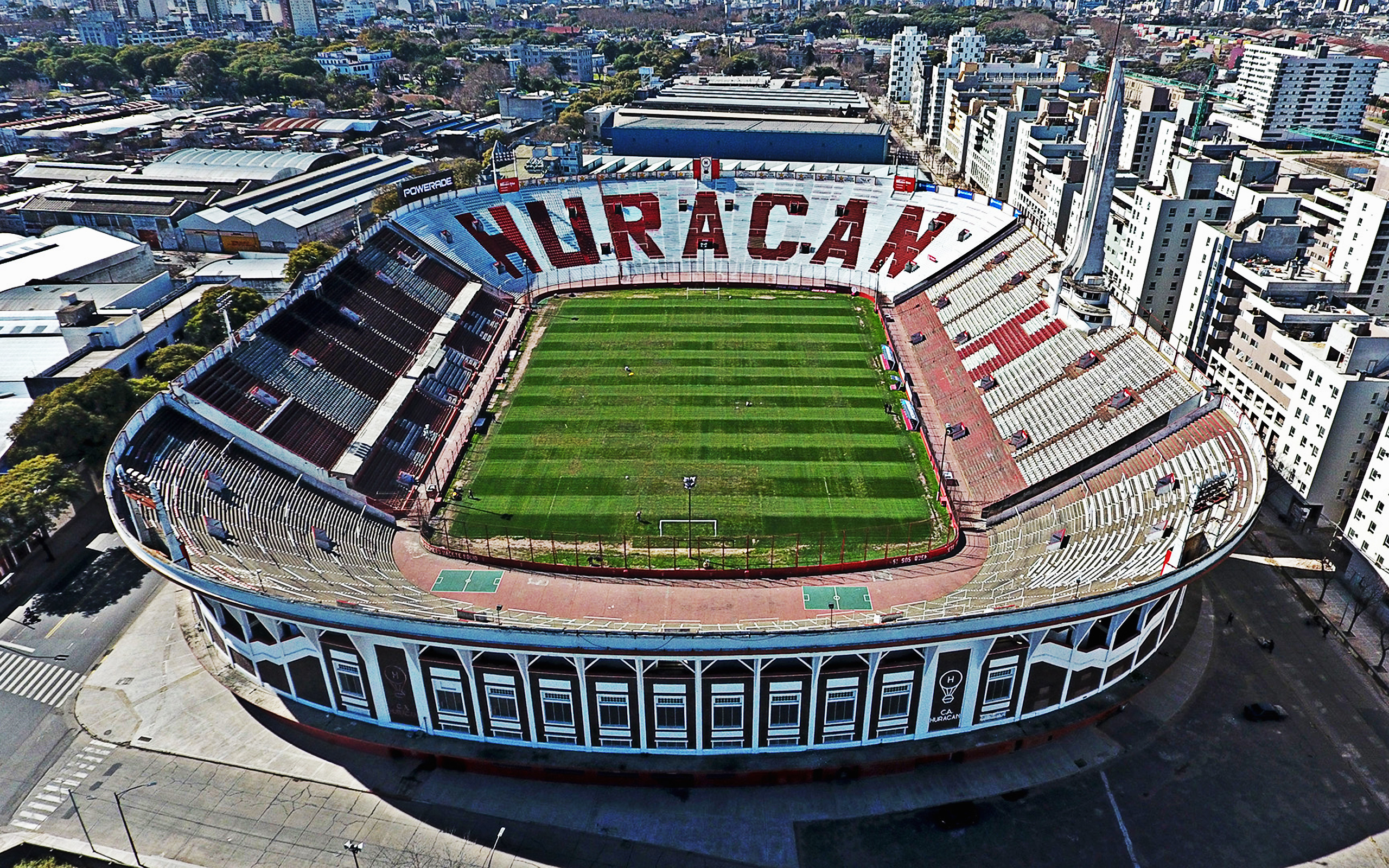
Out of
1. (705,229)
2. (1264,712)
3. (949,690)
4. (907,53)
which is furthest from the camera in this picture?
(907,53)

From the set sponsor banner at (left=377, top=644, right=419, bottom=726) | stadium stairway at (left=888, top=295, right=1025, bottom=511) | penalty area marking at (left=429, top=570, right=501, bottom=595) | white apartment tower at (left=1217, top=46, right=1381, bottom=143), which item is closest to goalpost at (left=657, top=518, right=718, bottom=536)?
penalty area marking at (left=429, top=570, right=501, bottom=595)

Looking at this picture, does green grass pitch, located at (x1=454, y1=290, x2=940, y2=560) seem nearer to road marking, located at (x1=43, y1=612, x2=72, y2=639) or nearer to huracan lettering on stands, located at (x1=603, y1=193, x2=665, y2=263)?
huracan lettering on stands, located at (x1=603, y1=193, x2=665, y2=263)

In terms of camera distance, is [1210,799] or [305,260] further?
[305,260]

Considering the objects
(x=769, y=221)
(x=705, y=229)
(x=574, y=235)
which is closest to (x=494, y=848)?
(x=574, y=235)

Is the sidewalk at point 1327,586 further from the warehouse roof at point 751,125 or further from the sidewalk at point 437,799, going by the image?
the warehouse roof at point 751,125

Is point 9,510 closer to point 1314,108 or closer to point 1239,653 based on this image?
point 1239,653

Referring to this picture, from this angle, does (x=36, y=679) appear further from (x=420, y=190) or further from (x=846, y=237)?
(x=846, y=237)

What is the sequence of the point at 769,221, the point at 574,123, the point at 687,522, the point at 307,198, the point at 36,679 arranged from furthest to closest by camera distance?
the point at 574,123, the point at 307,198, the point at 769,221, the point at 687,522, the point at 36,679
